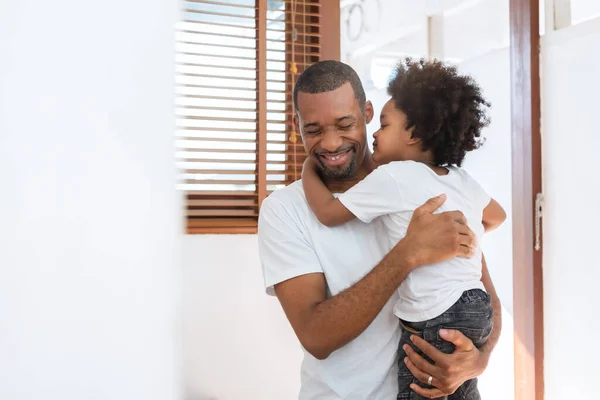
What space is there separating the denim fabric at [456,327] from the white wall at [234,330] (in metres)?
1.01

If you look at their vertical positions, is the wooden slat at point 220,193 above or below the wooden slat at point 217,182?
below

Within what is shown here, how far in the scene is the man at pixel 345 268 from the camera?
1367 mm

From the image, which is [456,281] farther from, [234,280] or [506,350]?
[506,350]

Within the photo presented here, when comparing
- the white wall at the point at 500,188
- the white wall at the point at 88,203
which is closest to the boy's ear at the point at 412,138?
the white wall at the point at 88,203

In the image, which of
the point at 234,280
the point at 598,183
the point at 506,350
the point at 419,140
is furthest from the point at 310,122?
the point at 506,350

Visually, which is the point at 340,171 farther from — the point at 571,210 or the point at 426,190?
the point at 571,210

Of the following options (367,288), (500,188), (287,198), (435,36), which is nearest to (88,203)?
(367,288)

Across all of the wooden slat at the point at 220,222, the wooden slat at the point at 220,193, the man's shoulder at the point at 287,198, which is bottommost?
the wooden slat at the point at 220,222

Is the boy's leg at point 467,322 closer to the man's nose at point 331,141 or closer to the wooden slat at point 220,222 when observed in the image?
the man's nose at point 331,141

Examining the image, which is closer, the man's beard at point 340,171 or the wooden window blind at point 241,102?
the man's beard at point 340,171

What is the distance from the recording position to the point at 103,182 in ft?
0.67

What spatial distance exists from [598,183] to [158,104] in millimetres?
2513

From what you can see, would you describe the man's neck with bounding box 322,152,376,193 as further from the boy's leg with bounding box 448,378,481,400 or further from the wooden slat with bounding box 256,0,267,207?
the wooden slat with bounding box 256,0,267,207

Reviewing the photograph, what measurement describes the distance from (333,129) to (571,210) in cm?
135
